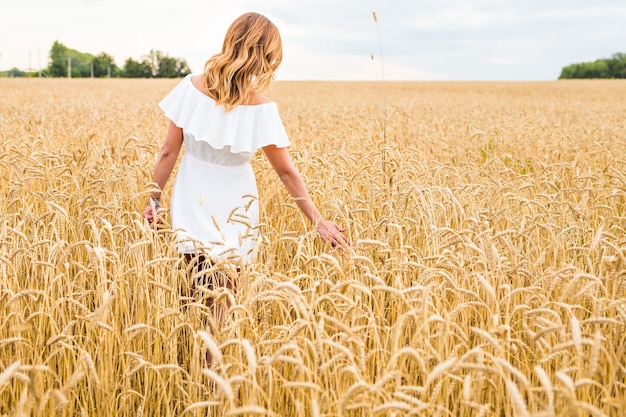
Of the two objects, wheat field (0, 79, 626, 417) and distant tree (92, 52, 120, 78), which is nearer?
wheat field (0, 79, 626, 417)

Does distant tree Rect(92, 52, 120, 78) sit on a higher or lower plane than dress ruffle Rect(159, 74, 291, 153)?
higher

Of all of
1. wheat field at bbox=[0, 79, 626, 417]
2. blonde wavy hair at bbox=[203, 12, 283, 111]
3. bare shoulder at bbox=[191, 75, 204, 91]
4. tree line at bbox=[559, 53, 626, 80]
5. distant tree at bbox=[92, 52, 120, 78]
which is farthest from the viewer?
distant tree at bbox=[92, 52, 120, 78]

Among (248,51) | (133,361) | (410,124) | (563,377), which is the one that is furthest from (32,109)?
(563,377)

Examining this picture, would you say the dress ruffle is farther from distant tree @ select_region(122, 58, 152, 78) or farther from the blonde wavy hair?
distant tree @ select_region(122, 58, 152, 78)

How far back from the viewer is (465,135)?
8570mm

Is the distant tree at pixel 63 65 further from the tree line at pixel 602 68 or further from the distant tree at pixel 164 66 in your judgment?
the tree line at pixel 602 68

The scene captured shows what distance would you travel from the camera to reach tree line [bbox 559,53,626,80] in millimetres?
82000

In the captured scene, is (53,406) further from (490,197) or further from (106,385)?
(490,197)

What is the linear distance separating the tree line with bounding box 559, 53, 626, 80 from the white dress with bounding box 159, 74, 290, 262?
294ft

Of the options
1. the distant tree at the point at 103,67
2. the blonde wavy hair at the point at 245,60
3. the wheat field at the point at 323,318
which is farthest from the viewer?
the distant tree at the point at 103,67

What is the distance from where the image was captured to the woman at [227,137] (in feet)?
10.4

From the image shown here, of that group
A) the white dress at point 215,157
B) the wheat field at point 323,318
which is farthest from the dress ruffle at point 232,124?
the wheat field at point 323,318

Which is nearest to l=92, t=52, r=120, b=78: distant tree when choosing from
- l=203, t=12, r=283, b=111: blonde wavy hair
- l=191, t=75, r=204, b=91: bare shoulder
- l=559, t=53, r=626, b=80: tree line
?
l=559, t=53, r=626, b=80: tree line

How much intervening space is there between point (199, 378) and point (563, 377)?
1.35m
